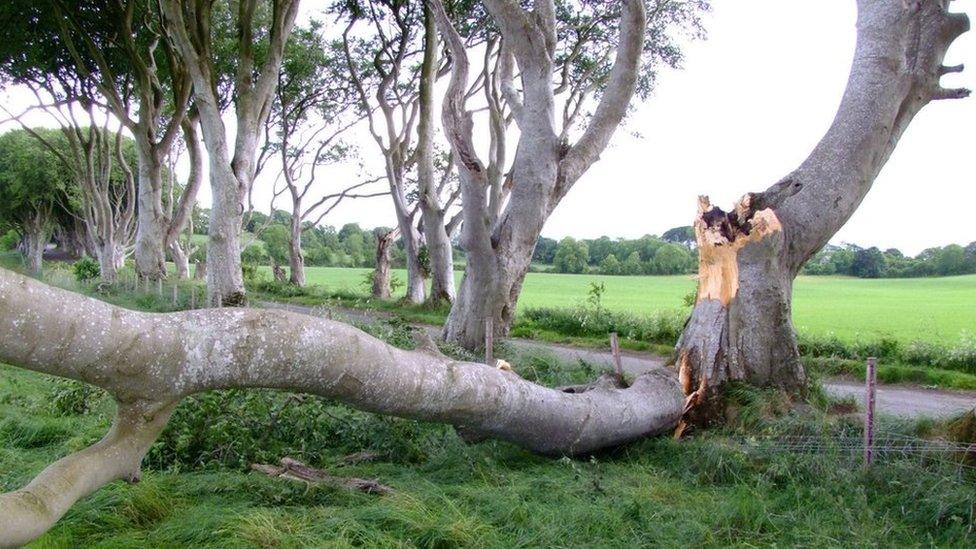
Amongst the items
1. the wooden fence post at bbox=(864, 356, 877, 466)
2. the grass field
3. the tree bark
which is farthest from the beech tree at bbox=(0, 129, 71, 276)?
the wooden fence post at bbox=(864, 356, 877, 466)

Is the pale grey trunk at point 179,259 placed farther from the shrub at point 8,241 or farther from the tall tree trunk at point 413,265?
the shrub at point 8,241

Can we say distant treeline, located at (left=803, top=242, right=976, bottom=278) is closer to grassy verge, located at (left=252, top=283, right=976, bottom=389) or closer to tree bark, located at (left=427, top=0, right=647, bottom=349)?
grassy verge, located at (left=252, top=283, right=976, bottom=389)

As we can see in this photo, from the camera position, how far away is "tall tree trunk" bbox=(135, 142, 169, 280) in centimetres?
2059

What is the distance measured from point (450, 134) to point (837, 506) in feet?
26.3

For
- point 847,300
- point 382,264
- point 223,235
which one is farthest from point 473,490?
point 847,300

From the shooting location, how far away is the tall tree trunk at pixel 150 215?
20594mm

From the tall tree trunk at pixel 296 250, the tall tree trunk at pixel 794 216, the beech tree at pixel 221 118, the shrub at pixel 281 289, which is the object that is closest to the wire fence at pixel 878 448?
the tall tree trunk at pixel 794 216

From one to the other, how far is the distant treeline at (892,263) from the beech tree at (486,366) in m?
23.1

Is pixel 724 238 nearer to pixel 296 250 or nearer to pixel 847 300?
pixel 847 300

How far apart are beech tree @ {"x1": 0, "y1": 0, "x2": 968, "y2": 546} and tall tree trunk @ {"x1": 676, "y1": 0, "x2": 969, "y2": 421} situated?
0.05 ft

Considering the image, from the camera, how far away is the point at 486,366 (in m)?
5.64

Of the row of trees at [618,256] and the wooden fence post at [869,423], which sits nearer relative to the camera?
the wooden fence post at [869,423]

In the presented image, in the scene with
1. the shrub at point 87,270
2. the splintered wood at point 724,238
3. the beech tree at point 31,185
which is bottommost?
the shrub at point 87,270

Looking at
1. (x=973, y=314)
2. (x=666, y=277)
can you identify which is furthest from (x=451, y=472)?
(x=666, y=277)
